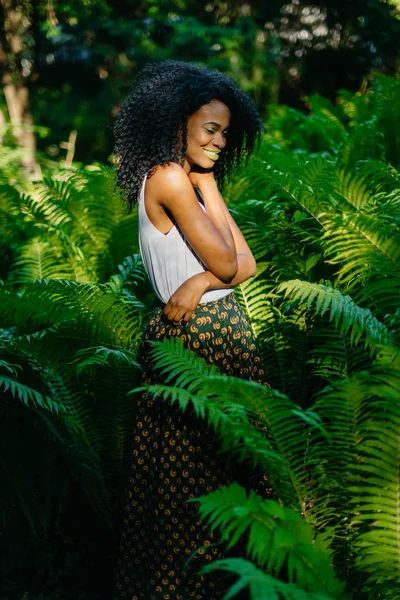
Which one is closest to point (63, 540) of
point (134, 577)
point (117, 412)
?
point (117, 412)

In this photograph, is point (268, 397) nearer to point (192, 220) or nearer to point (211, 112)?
point (192, 220)

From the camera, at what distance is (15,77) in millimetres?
8703

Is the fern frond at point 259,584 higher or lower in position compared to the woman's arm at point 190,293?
lower

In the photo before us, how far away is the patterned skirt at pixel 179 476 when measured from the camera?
6.72 ft

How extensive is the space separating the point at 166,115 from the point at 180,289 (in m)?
0.57

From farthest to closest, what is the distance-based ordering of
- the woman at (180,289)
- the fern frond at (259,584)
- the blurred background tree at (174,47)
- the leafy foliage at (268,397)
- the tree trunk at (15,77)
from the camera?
the blurred background tree at (174,47)
the tree trunk at (15,77)
the woman at (180,289)
the leafy foliage at (268,397)
the fern frond at (259,584)

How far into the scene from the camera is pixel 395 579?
5.78ft

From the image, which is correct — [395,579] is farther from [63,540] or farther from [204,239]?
[63,540]

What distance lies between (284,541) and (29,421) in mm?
1461

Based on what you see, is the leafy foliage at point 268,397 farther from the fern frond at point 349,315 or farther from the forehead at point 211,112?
the forehead at point 211,112

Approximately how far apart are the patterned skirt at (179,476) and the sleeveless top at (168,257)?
12cm

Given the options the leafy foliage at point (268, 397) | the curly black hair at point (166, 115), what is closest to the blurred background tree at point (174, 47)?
the leafy foliage at point (268, 397)

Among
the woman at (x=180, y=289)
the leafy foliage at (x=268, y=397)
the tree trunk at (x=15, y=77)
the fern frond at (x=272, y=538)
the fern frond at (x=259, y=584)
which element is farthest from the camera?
the tree trunk at (x=15, y=77)

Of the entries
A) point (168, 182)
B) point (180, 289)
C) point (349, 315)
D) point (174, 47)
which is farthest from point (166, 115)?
point (174, 47)
